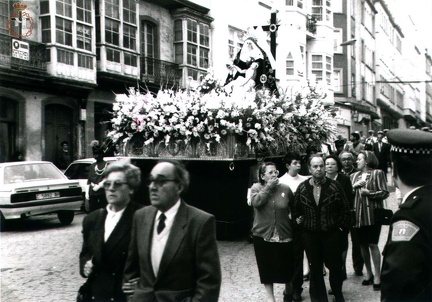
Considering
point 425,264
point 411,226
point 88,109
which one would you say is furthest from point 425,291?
point 88,109

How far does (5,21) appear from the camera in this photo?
19438mm

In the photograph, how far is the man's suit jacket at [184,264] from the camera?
3.81 meters

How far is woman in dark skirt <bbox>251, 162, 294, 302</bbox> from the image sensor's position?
6734mm

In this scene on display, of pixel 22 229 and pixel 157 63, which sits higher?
pixel 157 63

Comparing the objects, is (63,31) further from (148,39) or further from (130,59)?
(148,39)

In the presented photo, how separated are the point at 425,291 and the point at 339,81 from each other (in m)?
39.6

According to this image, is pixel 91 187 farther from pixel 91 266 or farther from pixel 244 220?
pixel 91 266

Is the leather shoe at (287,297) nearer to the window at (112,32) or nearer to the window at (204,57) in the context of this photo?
the window at (112,32)

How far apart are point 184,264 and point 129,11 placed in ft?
70.2

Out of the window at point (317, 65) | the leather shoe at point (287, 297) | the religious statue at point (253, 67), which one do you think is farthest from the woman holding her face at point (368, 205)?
the window at point (317, 65)

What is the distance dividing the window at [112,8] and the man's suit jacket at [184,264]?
20034 millimetres

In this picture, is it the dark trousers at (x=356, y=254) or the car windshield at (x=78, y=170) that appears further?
the car windshield at (x=78, y=170)

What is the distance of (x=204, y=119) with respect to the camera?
33.6ft

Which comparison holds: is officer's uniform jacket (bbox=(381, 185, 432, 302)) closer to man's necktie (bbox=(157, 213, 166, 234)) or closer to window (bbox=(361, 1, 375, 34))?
man's necktie (bbox=(157, 213, 166, 234))
